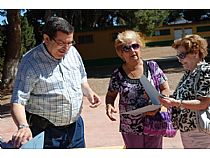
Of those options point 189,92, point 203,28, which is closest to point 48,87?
point 189,92

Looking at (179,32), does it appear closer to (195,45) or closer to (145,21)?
(145,21)

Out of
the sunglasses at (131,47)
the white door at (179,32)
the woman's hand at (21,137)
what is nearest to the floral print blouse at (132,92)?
the sunglasses at (131,47)

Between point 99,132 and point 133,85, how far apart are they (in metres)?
3.05

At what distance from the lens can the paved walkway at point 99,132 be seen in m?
4.38

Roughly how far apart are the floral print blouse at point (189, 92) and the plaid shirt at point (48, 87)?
1.81 feet

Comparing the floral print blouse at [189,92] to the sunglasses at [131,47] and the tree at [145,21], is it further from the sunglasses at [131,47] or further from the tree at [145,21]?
the tree at [145,21]

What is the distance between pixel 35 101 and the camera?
83.4 inches

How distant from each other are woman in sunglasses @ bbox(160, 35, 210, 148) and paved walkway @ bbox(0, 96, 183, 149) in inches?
61.3

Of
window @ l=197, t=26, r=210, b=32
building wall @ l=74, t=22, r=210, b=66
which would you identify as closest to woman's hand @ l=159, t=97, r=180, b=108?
building wall @ l=74, t=22, r=210, b=66

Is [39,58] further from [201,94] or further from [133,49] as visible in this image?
[201,94]

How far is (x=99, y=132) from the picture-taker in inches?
211

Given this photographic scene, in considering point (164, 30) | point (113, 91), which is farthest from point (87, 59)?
point (113, 91)

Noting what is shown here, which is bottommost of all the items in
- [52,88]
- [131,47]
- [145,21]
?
[145,21]

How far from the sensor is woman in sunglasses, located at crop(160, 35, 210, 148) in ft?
7.00
